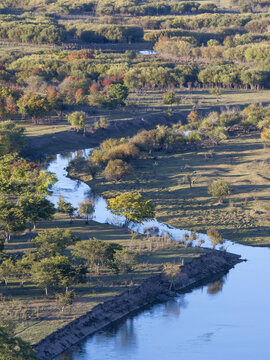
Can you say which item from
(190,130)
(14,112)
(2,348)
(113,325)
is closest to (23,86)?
(14,112)

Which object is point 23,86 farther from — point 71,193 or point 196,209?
point 196,209

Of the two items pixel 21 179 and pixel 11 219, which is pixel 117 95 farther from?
pixel 11 219

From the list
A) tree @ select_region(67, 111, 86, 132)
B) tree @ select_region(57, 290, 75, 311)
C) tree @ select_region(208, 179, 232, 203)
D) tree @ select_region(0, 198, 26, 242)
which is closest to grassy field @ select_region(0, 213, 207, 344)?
tree @ select_region(57, 290, 75, 311)

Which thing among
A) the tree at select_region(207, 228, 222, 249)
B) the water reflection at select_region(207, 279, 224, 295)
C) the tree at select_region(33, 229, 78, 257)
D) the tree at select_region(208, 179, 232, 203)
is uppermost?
the tree at select_region(208, 179, 232, 203)

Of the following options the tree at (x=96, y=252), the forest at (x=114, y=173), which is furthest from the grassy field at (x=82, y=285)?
the tree at (x=96, y=252)

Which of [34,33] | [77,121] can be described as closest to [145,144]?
[77,121]

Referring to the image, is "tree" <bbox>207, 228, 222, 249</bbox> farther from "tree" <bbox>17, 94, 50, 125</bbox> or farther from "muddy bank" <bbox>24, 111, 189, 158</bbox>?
"tree" <bbox>17, 94, 50, 125</bbox>
